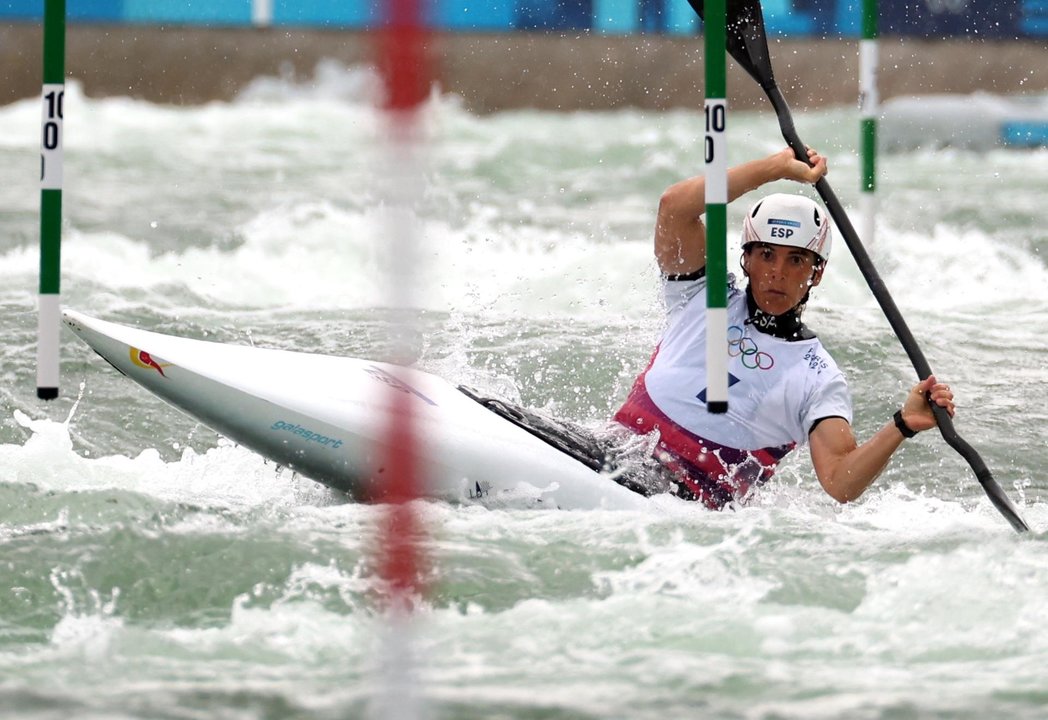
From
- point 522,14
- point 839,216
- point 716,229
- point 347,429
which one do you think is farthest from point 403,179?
point 522,14

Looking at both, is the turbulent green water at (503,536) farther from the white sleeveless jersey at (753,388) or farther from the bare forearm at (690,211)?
the bare forearm at (690,211)

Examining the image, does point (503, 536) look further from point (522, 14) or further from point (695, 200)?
point (522, 14)

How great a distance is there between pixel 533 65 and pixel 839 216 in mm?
15028

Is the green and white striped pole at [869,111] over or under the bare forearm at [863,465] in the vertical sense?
over

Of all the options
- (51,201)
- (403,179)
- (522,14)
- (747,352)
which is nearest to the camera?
(403,179)

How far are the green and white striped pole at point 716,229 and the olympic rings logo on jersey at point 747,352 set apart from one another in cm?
86

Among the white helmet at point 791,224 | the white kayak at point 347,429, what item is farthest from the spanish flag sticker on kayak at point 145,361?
the white helmet at point 791,224

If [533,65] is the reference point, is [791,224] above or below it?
below

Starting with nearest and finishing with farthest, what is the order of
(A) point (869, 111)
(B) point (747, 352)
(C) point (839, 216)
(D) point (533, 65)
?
(B) point (747, 352) → (C) point (839, 216) → (A) point (869, 111) → (D) point (533, 65)

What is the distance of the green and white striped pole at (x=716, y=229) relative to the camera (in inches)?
167

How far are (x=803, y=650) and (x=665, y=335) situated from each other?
1.49m

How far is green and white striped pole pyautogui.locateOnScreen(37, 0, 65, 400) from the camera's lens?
414 centimetres

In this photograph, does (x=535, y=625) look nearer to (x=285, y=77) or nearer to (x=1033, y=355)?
(x=1033, y=355)

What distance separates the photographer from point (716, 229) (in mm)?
4266
